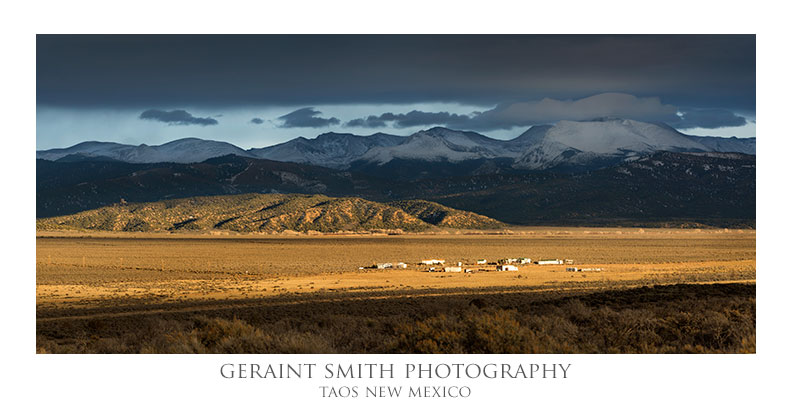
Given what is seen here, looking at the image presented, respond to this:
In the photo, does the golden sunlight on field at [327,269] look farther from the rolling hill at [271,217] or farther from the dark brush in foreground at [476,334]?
the rolling hill at [271,217]

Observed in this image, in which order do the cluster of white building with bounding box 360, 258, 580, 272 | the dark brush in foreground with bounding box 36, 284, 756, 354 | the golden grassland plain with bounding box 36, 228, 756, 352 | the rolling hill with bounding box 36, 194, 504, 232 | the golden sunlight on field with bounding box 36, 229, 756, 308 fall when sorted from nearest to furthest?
the dark brush in foreground with bounding box 36, 284, 756, 354 < the golden grassland plain with bounding box 36, 228, 756, 352 < the golden sunlight on field with bounding box 36, 229, 756, 308 < the cluster of white building with bounding box 360, 258, 580, 272 < the rolling hill with bounding box 36, 194, 504, 232

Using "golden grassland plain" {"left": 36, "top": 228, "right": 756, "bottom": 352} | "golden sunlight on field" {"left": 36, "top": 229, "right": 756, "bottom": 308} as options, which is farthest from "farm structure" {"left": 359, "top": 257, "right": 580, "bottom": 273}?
"golden grassland plain" {"left": 36, "top": 228, "right": 756, "bottom": 352}

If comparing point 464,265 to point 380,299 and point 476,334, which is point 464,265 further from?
point 476,334

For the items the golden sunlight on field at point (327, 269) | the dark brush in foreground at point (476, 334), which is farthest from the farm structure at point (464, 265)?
the dark brush in foreground at point (476, 334)

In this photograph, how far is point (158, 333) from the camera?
19.5m

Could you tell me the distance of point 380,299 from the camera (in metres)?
33.6

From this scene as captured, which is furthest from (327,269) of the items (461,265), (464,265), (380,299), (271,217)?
(271,217)

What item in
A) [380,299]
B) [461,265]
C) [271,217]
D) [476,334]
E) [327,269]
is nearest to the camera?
[476,334]

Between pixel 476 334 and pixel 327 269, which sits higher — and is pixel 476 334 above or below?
above

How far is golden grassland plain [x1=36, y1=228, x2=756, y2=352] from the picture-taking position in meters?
15.6

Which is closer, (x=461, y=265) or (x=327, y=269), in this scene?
(x=327, y=269)

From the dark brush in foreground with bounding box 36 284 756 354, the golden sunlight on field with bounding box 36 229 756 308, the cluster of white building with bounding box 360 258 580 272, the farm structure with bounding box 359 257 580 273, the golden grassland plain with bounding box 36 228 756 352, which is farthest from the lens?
the cluster of white building with bounding box 360 258 580 272

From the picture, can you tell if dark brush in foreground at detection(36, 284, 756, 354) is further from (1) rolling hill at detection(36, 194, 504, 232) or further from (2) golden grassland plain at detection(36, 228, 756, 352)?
(1) rolling hill at detection(36, 194, 504, 232)
